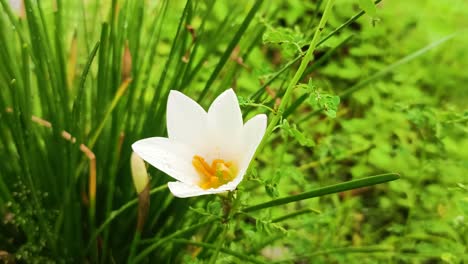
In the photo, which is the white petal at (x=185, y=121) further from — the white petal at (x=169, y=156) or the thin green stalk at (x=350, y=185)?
the thin green stalk at (x=350, y=185)

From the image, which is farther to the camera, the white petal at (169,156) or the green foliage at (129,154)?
the green foliage at (129,154)

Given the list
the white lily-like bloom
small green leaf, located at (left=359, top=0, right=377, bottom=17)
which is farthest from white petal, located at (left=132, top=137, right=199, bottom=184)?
small green leaf, located at (left=359, top=0, right=377, bottom=17)

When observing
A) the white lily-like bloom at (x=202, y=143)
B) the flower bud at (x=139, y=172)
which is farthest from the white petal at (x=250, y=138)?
the flower bud at (x=139, y=172)

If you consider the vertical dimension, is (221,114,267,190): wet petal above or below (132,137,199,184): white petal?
above

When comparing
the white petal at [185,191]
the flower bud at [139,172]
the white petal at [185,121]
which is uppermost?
the white petal at [185,121]

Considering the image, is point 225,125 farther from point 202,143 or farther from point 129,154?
point 129,154

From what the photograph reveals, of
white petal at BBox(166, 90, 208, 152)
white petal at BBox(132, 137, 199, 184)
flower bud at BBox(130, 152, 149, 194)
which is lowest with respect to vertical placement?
flower bud at BBox(130, 152, 149, 194)

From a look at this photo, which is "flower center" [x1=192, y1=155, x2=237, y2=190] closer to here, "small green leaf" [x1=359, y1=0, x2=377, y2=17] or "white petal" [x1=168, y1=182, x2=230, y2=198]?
"white petal" [x1=168, y1=182, x2=230, y2=198]

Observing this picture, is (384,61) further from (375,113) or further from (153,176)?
(153,176)
